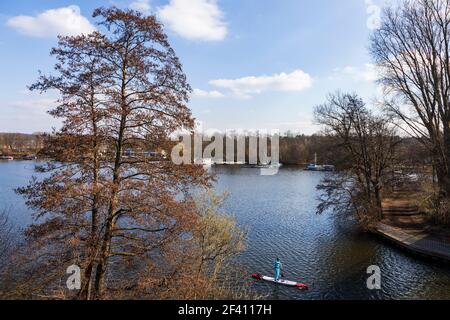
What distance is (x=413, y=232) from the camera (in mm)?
23359

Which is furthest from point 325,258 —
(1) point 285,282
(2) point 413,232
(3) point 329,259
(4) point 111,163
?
(4) point 111,163

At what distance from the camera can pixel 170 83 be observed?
930 cm

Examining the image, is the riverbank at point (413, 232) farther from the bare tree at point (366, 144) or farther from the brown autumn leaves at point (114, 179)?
the brown autumn leaves at point (114, 179)

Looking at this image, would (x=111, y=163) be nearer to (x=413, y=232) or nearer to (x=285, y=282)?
(x=285, y=282)

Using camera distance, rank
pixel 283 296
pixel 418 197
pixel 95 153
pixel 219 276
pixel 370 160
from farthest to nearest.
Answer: pixel 418 197, pixel 370 160, pixel 219 276, pixel 283 296, pixel 95 153

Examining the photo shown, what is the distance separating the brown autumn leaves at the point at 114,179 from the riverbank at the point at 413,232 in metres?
15.9

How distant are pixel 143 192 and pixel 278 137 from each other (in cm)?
9886

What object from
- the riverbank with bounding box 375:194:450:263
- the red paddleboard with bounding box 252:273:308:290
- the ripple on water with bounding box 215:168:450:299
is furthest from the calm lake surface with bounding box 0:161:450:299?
the riverbank with bounding box 375:194:450:263

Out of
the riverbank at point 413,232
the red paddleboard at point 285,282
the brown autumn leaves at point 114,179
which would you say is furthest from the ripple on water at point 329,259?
the brown autumn leaves at point 114,179

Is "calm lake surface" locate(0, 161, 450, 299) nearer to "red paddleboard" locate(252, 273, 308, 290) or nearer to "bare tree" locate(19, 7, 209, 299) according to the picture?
"red paddleboard" locate(252, 273, 308, 290)

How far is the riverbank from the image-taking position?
1941 cm

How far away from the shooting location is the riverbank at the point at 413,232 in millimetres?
19406

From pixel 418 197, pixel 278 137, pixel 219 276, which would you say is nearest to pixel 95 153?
pixel 219 276
